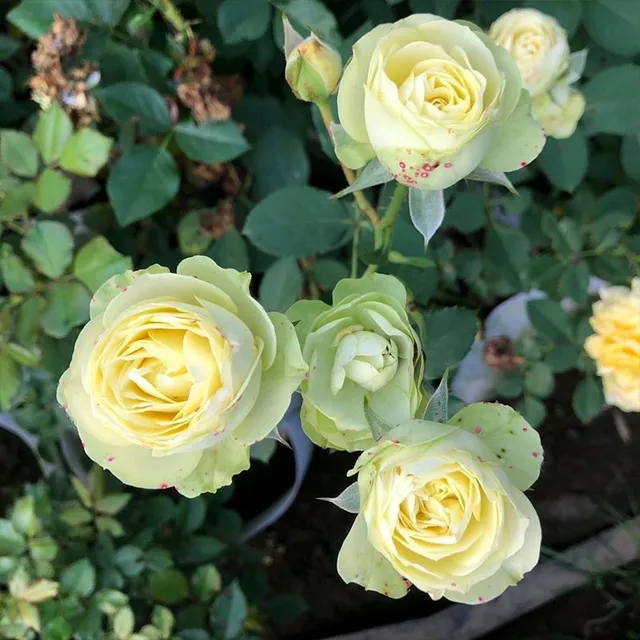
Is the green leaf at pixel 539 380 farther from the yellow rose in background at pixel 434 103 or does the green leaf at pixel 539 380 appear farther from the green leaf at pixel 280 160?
the yellow rose in background at pixel 434 103

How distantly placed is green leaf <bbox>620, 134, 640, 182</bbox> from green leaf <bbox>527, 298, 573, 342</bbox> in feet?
0.71

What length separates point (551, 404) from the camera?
3.96 feet

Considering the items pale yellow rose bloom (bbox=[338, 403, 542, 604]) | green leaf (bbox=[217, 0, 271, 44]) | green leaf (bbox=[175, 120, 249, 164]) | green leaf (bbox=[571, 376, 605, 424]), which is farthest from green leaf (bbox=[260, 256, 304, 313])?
green leaf (bbox=[571, 376, 605, 424])

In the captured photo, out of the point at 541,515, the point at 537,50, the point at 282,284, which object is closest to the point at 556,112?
the point at 537,50

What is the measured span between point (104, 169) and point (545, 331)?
629 millimetres

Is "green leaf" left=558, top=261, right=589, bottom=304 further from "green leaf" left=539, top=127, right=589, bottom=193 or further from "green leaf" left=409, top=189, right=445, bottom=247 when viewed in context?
"green leaf" left=409, top=189, right=445, bottom=247

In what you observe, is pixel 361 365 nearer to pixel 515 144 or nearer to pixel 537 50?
pixel 515 144

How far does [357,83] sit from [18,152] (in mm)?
424

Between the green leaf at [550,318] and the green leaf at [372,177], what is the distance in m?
0.50

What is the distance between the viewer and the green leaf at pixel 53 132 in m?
0.67

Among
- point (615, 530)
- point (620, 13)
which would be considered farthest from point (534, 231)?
point (615, 530)

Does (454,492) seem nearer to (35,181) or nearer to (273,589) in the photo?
(35,181)

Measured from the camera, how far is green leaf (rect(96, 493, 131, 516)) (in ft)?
2.67

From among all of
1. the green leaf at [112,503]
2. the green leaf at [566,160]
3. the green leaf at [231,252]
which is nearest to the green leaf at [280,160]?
the green leaf at [231,252]
